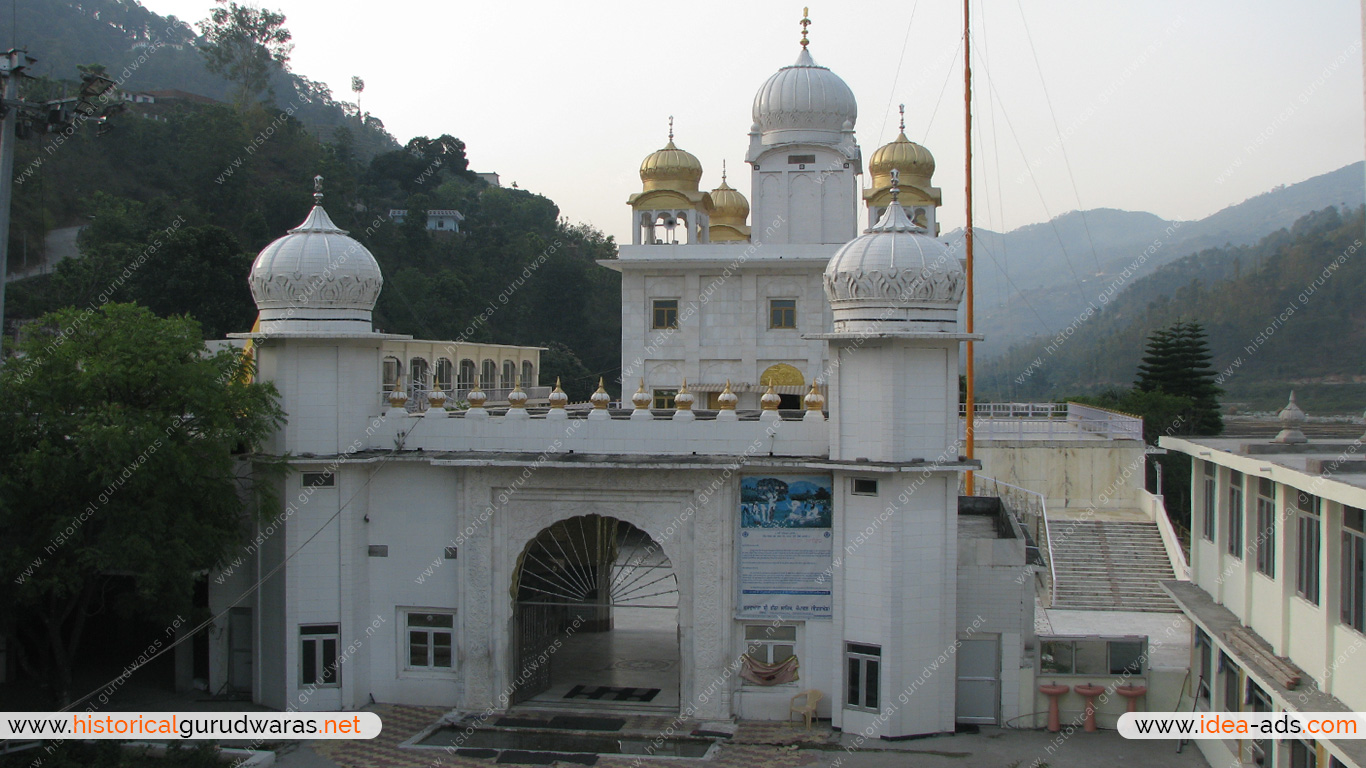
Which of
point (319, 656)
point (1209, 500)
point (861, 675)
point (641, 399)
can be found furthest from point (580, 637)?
point (1209, 500)

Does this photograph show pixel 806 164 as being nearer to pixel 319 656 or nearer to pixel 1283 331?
pixel 319 656

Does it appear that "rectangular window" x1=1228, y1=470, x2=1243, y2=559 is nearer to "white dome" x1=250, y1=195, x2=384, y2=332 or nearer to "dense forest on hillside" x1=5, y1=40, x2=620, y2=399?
"white dome" x1=250, y1=195, x2=384, y2=332

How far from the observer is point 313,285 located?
16203mm

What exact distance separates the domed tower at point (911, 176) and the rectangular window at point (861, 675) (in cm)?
1567

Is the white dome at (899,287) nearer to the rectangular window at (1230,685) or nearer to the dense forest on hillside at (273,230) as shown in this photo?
the rectangular window at (1230,685)

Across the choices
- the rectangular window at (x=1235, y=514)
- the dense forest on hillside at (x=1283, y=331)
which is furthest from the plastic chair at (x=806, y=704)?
the dense forest on hillside at (x=1283, y=331)

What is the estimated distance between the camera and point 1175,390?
40.9 m

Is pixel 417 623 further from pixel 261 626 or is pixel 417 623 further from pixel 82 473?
pixel 82 473

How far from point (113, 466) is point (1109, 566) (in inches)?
827

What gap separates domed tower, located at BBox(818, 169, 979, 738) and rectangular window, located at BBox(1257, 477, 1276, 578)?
3.83 m

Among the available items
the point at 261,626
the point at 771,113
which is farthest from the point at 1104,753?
the point at 771,113

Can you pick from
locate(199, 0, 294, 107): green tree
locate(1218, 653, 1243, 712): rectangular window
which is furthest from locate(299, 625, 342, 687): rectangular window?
locate(199, 0, 294, 107): green tree

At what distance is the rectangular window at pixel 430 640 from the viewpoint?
16781mm

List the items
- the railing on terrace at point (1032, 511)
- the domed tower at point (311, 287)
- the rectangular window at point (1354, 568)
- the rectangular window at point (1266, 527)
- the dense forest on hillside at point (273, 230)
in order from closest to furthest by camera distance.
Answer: the rectangular window at point (1354, 568), the rectangular window at point (1266, 527), the domed tower at point (311, 287), the railing on terrace at point (1032, 511), the dense forest on hillside at point (273, 230)
